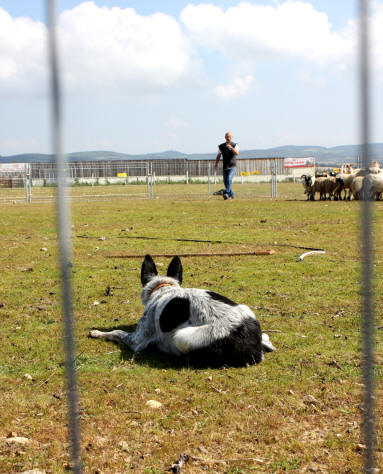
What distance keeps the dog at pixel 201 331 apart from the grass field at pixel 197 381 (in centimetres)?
11

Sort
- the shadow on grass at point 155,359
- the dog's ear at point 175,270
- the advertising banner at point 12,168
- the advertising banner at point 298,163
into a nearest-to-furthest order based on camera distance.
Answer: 1. the shadow on grass at point 155,359
2. the dog's ear at point 175,270
3. the advertising banner at point 12,168
4. the advertising banner at point 298,163

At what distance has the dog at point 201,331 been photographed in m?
4.47

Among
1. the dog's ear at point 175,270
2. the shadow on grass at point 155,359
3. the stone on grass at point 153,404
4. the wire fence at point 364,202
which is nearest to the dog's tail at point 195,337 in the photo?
the shadow on grass at point 155,359

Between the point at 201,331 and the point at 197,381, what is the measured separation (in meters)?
0.45

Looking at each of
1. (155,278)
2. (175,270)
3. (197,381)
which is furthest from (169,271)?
(197,381)

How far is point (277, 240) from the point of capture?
11609 mm

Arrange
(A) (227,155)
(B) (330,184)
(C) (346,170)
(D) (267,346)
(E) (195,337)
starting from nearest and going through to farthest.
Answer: (E) (195,337) → (D) (267,346) → (A) (227,155) → (B) (330,184) → (C) (346,170)

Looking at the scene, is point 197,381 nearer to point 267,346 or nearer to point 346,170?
point 267,346

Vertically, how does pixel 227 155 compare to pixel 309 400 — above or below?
above

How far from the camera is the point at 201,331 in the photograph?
456 cm

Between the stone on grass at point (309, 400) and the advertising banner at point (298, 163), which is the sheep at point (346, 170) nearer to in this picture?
the advertising banner at point (298, 163)

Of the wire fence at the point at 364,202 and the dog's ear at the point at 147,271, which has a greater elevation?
the wire fence at the point at 364,202

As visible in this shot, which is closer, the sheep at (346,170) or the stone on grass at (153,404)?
the stone on grass at (153,404)

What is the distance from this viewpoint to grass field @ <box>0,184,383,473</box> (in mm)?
3141
